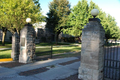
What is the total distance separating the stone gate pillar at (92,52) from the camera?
179 inches

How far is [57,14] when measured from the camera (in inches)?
1025

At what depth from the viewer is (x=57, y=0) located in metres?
27.0

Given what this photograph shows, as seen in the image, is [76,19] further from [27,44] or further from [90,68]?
[90,68]

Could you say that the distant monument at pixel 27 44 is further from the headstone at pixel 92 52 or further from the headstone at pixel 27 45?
the headstone at pixel 92 52

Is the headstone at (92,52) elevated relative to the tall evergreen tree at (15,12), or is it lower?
lower

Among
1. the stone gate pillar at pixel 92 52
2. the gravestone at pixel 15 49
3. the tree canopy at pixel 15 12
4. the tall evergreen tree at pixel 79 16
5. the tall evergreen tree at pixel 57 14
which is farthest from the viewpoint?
the tall evergreen tree at pixel 57 14

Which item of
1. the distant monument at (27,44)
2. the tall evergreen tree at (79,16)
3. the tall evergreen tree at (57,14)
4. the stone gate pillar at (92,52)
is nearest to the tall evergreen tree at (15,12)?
the distant monument at (27,44)

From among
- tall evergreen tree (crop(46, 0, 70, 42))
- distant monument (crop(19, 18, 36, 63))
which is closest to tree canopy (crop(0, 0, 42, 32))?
distant monument (crop(19, 18, 36, 63))

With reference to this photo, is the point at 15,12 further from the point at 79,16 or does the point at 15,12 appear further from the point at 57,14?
the point at 57,14

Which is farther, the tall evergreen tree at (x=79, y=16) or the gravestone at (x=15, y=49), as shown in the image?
the tall evergreen tree at (x=79, y=16)

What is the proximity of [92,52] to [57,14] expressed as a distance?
22.4 meters

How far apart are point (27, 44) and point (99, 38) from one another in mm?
5315

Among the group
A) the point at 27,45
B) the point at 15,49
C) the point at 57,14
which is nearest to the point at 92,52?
the point at 27,45

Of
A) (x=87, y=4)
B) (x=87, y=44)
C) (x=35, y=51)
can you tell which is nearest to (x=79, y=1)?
(x=87, y=4)
